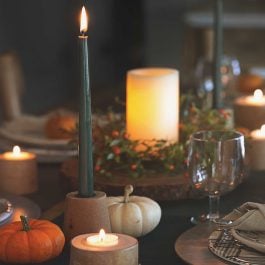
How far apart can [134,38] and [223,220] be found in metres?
4.84

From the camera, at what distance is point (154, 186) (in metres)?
1.62

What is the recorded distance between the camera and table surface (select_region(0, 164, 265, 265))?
1323 mm

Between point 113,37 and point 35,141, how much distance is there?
419cm

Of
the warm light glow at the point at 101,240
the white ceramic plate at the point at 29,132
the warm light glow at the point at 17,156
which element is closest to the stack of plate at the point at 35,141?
the white ceramic plate at the point at 29,132

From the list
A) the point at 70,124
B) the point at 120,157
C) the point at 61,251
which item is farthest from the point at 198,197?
the point at 70,124

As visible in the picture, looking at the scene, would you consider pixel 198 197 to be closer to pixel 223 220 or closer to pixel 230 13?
pixel 223 220

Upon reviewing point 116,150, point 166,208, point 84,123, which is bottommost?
point 166,208

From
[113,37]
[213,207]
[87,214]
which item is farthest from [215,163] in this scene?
[113,37]

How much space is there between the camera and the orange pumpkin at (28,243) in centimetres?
125

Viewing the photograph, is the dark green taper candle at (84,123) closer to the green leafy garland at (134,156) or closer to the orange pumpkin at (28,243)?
the orange pumpkin at (28,243)

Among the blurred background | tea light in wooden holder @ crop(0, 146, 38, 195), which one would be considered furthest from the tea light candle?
the blurred background

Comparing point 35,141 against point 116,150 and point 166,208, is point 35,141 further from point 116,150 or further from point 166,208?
point 166,208

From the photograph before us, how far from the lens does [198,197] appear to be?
1649 mm

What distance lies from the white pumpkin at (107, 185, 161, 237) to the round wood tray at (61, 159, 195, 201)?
6.6 inches
